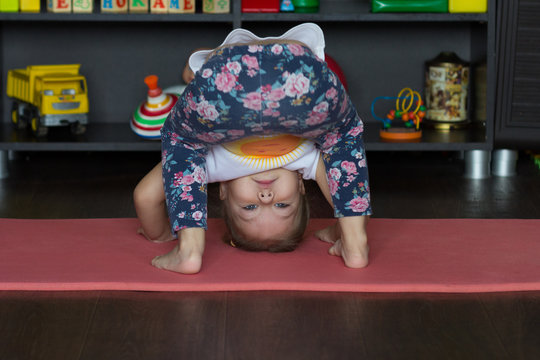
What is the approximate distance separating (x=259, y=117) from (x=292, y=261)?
0.35m

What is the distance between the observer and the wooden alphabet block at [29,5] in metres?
2.38

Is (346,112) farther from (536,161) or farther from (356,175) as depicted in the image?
(536,161)

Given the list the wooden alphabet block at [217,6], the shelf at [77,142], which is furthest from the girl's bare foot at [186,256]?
the wooden alphabet block at [217,6]

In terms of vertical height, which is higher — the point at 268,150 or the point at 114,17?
the point at 114,17

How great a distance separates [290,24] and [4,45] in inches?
40.7

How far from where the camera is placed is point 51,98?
98.3 inches

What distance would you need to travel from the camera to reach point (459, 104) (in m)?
2.57

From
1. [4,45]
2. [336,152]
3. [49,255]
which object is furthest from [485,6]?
[4,45]

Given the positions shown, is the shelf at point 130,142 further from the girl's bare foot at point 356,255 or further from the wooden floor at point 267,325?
the wooden floor at point 267,325

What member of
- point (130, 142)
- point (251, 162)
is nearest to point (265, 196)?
point (251, 162)

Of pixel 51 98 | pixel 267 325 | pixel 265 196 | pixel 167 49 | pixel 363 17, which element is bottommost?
pixel 267 325

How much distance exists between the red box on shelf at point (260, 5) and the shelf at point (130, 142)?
49 centimetres

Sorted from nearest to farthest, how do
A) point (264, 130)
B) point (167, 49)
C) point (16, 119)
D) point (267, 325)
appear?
point (267, 325), point (264, 130), point (16, 119), point (167, 49)

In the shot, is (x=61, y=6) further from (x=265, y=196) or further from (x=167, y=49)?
(x=265, y=196)
